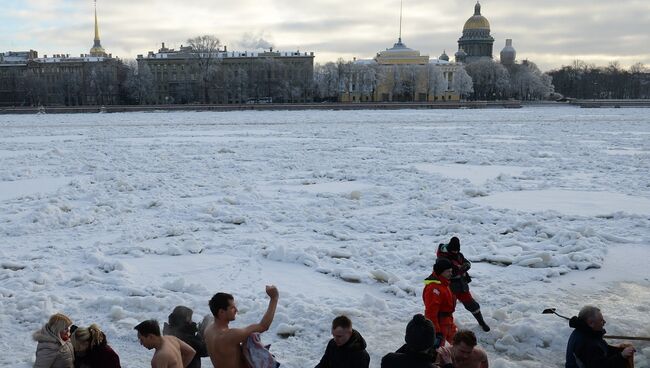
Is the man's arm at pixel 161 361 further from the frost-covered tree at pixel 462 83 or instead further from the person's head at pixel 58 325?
the frost-covered tree at pixel 462 83

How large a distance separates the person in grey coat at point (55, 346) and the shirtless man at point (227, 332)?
3.73ft

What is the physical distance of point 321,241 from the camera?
1141 cm

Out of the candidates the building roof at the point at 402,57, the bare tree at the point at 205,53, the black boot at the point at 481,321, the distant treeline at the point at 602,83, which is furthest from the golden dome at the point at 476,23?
the black boot at the point at 481,321

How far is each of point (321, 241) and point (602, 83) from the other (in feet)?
431

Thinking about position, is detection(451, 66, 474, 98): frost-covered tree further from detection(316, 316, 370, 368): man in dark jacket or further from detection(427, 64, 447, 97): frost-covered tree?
detection(316, 316, 370, 368): man in dark jacket

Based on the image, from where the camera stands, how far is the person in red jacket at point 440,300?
230 inches

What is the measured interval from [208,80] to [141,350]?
9647cm

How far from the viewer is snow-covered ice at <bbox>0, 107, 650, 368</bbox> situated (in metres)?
7.43

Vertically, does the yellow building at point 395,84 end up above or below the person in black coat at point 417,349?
above

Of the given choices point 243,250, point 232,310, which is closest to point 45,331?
point 232,310

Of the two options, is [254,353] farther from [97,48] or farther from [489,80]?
[97,48]

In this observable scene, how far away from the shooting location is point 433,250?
34.7 ft

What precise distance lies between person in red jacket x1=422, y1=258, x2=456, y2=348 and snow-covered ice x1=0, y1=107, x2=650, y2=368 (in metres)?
0.78

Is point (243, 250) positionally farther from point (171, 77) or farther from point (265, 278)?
point (171, 77)
